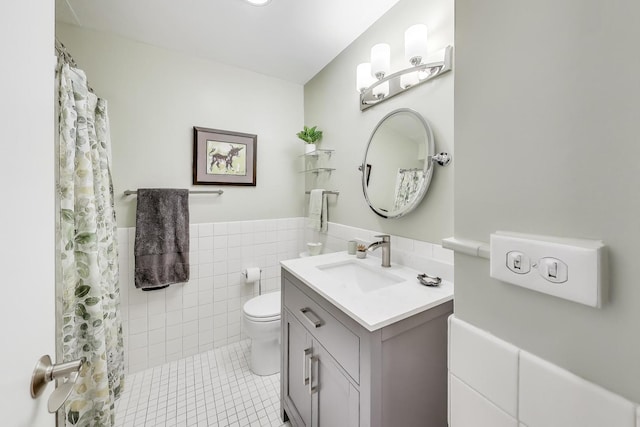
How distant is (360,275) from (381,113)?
3.30 feet

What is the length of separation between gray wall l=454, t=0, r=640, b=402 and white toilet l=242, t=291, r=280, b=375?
1.43 metres

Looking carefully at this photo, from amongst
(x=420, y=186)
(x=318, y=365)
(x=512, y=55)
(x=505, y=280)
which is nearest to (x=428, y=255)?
(x=420, y=186)

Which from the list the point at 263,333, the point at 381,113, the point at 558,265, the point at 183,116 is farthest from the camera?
the point at 183,116

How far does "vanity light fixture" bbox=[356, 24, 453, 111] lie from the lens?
3.90ft

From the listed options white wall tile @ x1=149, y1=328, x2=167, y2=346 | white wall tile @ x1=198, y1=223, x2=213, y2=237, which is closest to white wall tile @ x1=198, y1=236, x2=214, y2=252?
white wall tile @ x1=198, y1=223, x2=213, y2=237

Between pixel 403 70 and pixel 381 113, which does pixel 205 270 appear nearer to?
pixel 381 113

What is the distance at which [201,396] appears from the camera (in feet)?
5.26

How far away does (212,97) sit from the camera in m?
2.03

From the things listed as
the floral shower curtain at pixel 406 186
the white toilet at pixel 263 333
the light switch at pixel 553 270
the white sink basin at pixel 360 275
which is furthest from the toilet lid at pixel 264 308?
the light switch at pixel 553 270

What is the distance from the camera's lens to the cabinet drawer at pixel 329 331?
85 centimetres

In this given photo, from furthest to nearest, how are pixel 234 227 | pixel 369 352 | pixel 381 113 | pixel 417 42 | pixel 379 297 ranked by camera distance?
pixel 234 227
pixel 381 113
pixel 417 42
pixel 379 297
pixel 369 352

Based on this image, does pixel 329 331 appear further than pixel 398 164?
No
